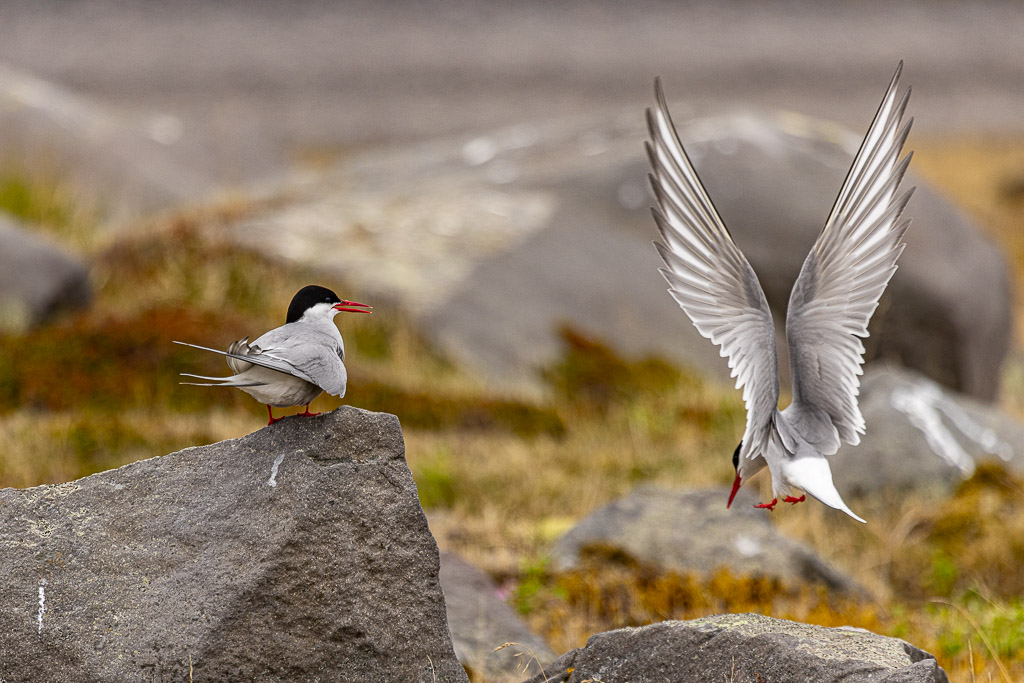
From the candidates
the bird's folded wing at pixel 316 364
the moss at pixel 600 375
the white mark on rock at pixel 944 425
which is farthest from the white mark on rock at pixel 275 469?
the moss at pixel 600 375

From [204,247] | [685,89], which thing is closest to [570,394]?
[204,247]

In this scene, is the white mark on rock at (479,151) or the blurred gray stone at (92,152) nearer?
the white mark on rock at (479,151)

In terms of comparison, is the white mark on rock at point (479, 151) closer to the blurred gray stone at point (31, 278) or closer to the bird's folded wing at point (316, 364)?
the blurred gray stone at point (31, 278)

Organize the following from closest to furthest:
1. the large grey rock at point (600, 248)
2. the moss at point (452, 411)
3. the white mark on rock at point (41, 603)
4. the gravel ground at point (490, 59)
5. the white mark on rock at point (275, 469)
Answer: the white mark on rock at point (41, 603) < the white mark on rock at point (275, 469) < the moss at point (452, 411) < the large grey rock at point (600, 248) < the gravel ground at point (490, 59)

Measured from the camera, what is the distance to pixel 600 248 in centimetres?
1309

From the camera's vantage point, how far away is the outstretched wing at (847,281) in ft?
12.3

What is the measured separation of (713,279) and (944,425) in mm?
6134

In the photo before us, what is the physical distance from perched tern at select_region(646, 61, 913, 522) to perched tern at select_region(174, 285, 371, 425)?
1216 mm

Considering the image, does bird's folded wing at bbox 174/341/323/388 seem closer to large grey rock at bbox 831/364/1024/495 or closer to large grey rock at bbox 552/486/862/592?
large grey rock at bbox 552/486/862/592

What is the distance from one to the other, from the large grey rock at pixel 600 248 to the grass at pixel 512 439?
0.45m

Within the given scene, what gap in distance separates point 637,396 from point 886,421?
2.92m

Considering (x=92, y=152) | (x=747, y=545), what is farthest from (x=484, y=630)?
(x=92, y=152)

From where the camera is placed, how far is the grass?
6.35 m

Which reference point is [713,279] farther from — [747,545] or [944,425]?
[944,425]
